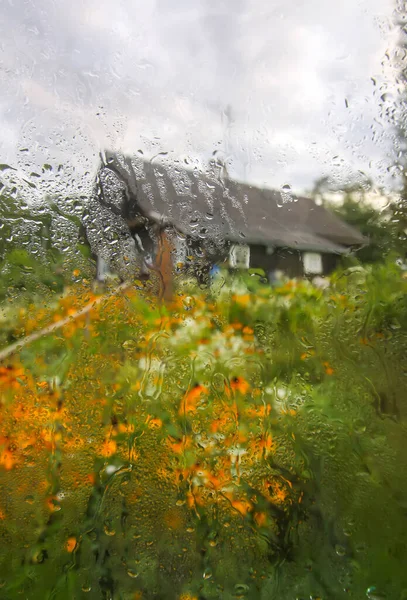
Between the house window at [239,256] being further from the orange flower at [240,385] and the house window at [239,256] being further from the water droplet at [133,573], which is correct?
the water droplet at [133,573]

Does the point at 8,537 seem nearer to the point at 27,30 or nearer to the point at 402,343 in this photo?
the point at 402,343

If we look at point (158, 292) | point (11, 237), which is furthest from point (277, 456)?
point (11, 237)

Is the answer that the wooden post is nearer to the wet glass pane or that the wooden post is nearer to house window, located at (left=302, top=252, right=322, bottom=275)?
the wet glass pane

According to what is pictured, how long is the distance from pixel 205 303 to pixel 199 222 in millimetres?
185

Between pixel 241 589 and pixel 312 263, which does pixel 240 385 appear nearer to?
pixel 312 263

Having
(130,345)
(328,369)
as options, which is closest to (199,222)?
(130,345)

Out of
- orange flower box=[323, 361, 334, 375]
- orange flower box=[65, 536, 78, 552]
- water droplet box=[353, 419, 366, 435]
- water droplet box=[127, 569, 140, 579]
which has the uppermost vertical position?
orange flower box=[323, 361, 334, 375]

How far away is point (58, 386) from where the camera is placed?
956 mm

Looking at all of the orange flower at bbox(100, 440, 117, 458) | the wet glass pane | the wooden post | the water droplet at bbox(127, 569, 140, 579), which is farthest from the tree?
the water droplet at bbox(127, 569, 140, 579)

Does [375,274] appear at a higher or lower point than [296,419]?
higher

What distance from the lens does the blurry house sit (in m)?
0.95

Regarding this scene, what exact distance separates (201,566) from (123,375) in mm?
461

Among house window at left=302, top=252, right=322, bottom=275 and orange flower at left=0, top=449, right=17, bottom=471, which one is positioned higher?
house window at left=302, top=252, right=322, bottom=275

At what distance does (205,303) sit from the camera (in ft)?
3.10
